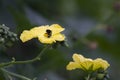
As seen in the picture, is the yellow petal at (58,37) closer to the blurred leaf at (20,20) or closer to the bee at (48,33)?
the bee at (48,33)

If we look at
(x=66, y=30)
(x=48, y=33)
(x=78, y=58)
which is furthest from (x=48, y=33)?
(x=66, y=30)

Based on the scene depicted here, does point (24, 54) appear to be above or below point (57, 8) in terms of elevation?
below

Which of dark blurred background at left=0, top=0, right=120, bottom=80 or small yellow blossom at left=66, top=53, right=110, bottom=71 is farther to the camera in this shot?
dark blurred background at left=0, top=0, right=120, bottom=80

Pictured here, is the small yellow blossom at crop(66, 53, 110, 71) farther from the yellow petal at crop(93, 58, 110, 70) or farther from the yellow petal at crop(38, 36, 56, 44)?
the yellow petal at crop(38, 36, 56, 44)

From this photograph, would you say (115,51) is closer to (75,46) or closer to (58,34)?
(75,46)

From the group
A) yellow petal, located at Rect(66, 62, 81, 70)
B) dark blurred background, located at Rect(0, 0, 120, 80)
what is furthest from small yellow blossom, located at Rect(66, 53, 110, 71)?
dark blurred background, located at Rect(0, 0, 120, 80)

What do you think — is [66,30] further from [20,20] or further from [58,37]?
[58,37]

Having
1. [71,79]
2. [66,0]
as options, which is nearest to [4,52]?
[71,79]
